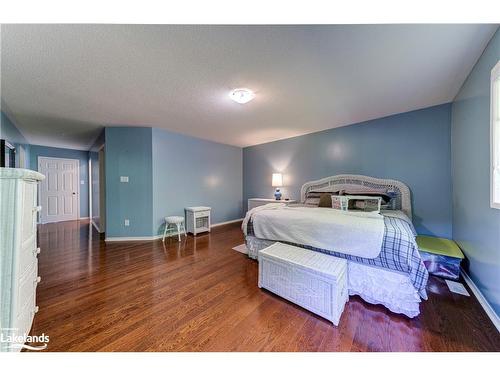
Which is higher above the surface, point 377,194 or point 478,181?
point 478,181

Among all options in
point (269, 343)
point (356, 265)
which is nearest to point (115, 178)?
point (269, 343)

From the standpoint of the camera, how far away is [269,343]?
1.27 meters

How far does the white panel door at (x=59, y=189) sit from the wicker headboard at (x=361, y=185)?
22.7 feet

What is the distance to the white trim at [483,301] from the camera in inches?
56.0

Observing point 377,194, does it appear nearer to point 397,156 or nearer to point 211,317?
point 397,156

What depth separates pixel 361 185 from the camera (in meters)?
3.48

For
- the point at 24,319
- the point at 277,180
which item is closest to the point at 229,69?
the point at 24,319

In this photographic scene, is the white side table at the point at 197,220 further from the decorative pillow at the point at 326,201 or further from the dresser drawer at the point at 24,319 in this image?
the dresser drawer at the point at 24,319

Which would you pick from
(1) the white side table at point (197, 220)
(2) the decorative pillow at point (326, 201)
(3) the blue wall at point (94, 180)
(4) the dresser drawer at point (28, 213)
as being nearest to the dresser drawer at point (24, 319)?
(4) the dresser drawer at point (28, 213)

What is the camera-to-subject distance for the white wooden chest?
1.48 metres

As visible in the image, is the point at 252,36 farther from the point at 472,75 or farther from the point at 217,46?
the point at 472,75

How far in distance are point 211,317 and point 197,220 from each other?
8.95 feet
